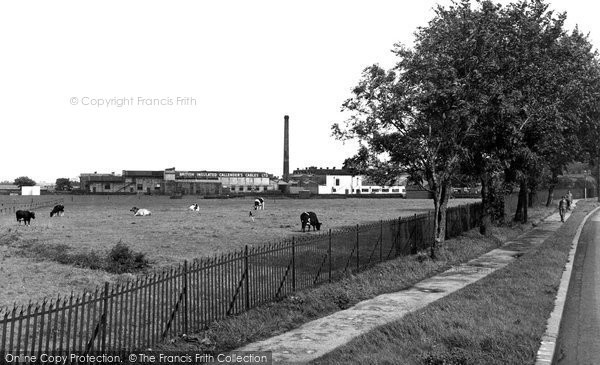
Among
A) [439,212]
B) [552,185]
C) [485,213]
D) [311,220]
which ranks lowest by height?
[311,220]

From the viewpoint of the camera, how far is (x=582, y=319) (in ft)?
35.3

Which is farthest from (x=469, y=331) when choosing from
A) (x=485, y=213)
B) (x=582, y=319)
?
(x=485, y=213)

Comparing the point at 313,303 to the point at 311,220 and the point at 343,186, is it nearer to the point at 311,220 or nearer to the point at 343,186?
the point at 311,220

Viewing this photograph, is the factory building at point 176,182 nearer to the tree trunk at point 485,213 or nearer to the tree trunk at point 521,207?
the tree trunk at point 521,207

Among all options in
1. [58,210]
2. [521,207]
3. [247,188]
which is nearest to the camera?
[521,207]

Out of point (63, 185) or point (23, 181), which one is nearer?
point (63, 185)

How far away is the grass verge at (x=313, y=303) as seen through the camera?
893 cm

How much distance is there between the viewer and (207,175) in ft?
528

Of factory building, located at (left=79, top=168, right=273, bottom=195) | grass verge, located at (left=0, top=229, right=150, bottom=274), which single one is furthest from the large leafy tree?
factory building, located at (left=79, top=168, right=273, bottom=195)

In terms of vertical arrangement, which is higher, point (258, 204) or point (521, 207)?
point (521, 207)

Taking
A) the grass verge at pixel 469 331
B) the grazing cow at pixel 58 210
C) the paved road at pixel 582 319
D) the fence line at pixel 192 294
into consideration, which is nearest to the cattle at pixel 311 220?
the fence line at pixel 192 294

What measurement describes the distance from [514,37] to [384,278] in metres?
16.0

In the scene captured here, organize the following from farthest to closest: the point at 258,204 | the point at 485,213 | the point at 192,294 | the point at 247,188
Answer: the point at 247,188
the point at 258,204
the point at 485,213
the point at 192,294

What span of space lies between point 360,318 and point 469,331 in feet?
7.74
